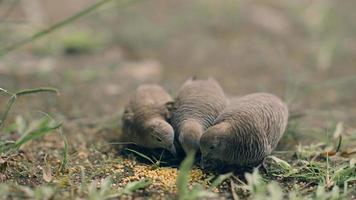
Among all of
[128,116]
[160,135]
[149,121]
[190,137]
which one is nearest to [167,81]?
[128,116]

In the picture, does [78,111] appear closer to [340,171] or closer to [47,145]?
[47,145]

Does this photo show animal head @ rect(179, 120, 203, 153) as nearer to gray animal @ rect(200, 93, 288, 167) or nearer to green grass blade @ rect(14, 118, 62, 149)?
gray animal @ rect(200, 93, 288, 167)

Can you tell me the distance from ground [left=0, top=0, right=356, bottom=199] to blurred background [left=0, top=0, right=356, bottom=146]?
12mm

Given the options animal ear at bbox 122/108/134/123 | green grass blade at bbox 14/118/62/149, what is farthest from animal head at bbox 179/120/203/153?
green grass blade at bbox 14/118/62/149

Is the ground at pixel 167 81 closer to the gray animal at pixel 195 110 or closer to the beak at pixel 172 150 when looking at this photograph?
the beak at pixel 172 150

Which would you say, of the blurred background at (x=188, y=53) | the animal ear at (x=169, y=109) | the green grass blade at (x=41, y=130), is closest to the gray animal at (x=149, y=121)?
the animal ear at (x=169, y=109)

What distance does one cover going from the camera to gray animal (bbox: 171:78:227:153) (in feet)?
8.02

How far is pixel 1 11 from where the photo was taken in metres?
5.02

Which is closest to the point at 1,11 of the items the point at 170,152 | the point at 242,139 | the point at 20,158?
the point at 20,158

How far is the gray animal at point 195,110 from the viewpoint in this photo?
2.44 m

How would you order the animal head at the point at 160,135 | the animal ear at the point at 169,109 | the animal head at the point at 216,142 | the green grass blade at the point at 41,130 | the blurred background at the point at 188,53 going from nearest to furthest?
the green grass blade at the point at 41,130, the animal head at the point at 216,142, the animal head at the point at 160,135, the animal ear at the point at 169,109, the blurred background at the point at 188,53

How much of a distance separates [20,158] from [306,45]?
3.27 m

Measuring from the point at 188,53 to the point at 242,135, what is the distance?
8.49 feet

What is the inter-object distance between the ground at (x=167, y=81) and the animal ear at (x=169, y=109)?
0.75 feet
